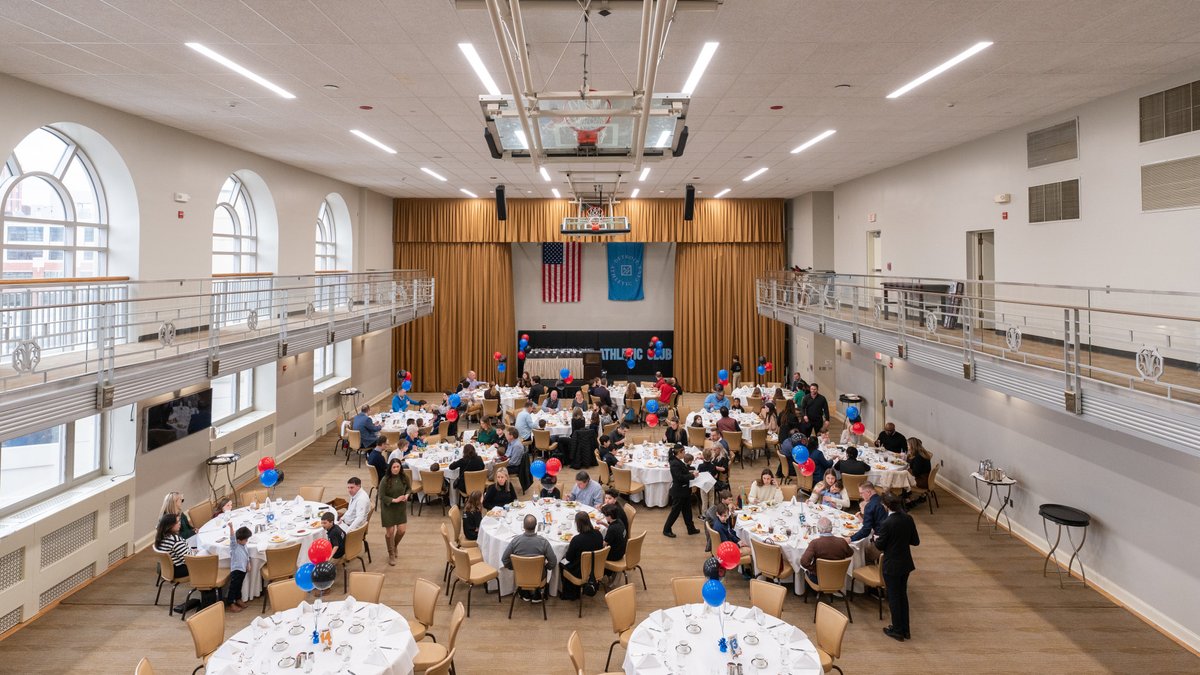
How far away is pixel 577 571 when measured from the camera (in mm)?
8758

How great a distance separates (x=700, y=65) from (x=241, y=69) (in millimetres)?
6368

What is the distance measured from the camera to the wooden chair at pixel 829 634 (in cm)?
666

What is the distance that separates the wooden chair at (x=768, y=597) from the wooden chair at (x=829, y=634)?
504 millimetres

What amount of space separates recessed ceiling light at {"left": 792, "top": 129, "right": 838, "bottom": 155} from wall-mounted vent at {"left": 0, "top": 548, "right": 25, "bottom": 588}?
14609mm

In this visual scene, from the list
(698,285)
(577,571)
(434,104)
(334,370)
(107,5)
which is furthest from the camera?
(698,285)

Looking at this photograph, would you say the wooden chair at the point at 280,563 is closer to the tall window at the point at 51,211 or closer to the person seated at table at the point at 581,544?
the person seated at table at the point at 581,544

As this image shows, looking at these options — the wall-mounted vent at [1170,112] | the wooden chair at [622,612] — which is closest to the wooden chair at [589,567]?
the wooden chair at [622,612]

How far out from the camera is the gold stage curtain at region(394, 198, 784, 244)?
2359 cm

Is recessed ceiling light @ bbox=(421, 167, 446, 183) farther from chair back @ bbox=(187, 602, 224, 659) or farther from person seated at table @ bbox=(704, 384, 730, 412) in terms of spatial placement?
chair back @ bbox=(187, 602, 224, 659)

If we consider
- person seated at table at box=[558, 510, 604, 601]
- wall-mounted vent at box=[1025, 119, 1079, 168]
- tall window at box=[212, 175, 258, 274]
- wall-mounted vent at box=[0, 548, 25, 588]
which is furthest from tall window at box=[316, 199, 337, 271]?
wall-mounted vent at box=[1025, 119, 1079, 168]

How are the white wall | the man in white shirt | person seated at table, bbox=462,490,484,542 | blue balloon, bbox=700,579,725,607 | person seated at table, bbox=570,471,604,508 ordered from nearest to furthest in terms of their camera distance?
blue balloon, bbox=700,579,725,607
the man in white shirt
person seated at table, bbox=462,490,484,542
person seated at table, bbox=570,471,604,508
the white wall

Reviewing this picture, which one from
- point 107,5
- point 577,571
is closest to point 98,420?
point 107,5

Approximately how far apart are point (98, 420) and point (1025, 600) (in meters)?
14.5

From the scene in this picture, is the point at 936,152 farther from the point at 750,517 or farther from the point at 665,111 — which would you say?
the point at 665,111
